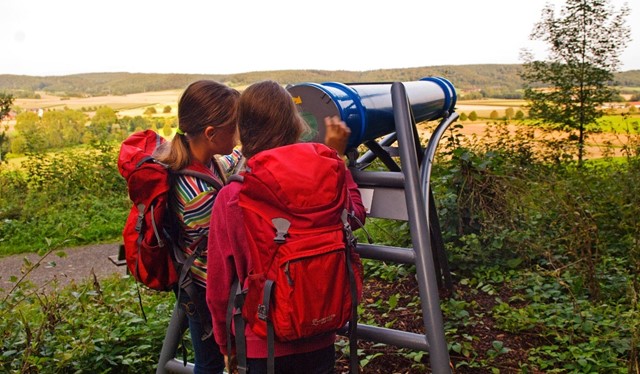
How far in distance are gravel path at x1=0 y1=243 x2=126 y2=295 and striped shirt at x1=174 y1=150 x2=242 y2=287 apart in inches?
182

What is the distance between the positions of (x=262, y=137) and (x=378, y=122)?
83 centimetres

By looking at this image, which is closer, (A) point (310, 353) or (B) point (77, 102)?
(A) point (310, 353)

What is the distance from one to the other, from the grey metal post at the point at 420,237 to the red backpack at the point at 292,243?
1.99 ft

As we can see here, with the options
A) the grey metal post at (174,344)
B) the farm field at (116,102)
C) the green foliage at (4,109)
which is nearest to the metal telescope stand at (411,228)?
the grey metal post at (174,344)

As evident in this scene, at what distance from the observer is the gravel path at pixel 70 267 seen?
6859 mm

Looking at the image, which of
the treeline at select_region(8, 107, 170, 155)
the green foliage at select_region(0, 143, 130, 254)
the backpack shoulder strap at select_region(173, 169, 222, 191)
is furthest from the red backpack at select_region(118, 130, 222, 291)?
the treeline at select_region(8, 107, 170, 155)

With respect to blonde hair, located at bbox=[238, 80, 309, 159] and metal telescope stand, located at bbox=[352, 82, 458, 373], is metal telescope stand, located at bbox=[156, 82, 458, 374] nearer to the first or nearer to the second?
metal telescope stand, located at bbox=[352, 82, 458, 373]

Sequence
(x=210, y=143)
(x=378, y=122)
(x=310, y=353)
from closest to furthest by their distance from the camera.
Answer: (x=310, y=353), (x=210, y=143), (x=378, y=122)

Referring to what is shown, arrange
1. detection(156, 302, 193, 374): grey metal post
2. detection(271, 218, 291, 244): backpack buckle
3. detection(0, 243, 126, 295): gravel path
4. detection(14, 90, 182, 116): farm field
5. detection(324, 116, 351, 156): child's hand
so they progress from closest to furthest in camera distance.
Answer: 1. detection(271, 218, 291, 244): backpack buckle
2. detection(324, 116, 351, 156): child's hand
3. detection(156, 302, 193, 374): grey metal post
4. detection(0, 243, 126, 295): gravel path
5. detection(14, 90, 182, 116): farm field

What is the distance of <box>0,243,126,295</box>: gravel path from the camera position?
22.5ft

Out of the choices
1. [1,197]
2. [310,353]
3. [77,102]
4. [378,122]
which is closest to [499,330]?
[378,122]

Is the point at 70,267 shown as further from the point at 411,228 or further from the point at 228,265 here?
the point at 228,265

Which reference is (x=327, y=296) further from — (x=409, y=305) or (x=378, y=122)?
(x=409, y=305)

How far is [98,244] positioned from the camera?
27.2 ft
